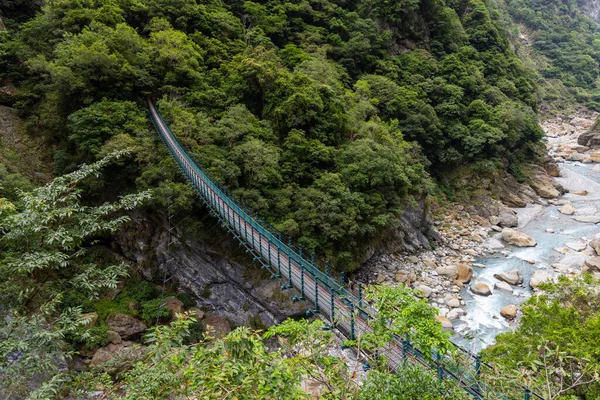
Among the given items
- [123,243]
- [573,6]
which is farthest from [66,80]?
[573,6]

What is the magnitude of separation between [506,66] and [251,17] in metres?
21.1

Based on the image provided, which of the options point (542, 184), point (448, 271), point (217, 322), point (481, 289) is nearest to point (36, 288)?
point (217, 322)

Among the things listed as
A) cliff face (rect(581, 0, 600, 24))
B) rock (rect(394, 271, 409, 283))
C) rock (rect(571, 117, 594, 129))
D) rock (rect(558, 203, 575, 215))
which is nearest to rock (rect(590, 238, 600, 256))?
rock (rect(558, 203, 575, 215))

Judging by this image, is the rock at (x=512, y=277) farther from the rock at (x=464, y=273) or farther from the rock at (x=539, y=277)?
the rock at (x=464, y=273)

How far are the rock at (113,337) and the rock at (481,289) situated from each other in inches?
529

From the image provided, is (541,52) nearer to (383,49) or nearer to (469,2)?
(469,2)

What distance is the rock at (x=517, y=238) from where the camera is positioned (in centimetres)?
1723

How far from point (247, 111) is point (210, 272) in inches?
269

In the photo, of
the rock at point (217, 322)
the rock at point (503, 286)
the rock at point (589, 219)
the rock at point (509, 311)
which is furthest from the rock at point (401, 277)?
the rock at point (589, 219)

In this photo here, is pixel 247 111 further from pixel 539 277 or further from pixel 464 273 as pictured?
pixel 539 277

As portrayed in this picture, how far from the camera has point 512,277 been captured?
14008 millimetres

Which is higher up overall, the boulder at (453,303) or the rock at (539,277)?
the rock at (539,277)

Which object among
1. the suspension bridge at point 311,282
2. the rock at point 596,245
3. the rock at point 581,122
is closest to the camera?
the suspension bridge at point 311,282

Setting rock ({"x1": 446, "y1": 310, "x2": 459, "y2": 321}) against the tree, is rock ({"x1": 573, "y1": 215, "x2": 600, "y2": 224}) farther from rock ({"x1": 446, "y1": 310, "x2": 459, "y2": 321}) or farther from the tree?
the tree
